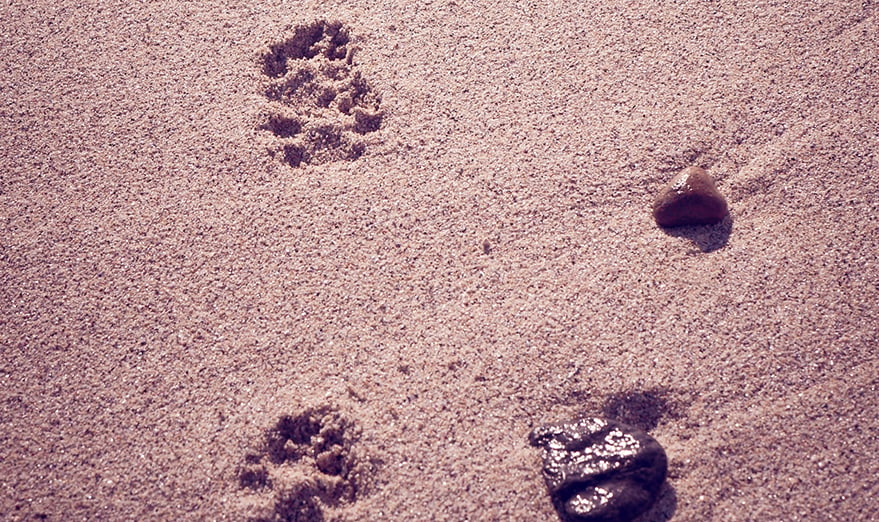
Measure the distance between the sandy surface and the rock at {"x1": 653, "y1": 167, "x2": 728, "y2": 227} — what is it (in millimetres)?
38

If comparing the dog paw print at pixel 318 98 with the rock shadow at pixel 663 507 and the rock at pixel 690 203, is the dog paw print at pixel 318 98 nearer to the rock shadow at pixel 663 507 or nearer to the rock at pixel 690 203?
the rock at pixel 690 203

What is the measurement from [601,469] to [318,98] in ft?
4.56

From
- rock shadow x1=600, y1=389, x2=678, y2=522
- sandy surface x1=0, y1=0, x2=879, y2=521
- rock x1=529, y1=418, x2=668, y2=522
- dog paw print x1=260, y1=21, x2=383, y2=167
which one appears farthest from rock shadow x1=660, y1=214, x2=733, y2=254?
dog paw print x1=260, y1=21, x2=383, y2=167

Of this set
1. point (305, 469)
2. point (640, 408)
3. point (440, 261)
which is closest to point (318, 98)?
point (440, 261)

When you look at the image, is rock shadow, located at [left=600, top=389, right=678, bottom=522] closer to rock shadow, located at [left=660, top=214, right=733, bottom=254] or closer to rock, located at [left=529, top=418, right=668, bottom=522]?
rock, located at [left=529, top=418, right=668, bottom=522]

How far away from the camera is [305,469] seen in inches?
66.2

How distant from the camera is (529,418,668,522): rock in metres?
1.61

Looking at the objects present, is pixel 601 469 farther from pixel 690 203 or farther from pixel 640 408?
pixel 690 203

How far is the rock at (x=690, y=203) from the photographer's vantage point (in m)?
1.95

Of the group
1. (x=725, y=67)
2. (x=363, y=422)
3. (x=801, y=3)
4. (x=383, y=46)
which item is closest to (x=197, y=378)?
(x=363, y=422)

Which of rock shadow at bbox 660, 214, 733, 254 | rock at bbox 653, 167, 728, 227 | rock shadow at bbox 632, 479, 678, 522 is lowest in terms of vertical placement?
rock shadow at bbox 632, 479, 678, 522

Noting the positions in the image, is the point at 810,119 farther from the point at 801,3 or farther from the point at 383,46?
the point at 383,46

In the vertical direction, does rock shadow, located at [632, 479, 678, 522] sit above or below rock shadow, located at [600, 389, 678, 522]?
below

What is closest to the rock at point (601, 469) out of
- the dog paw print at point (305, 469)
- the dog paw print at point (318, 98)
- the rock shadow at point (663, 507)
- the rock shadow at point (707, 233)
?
the rock shadow at point (663, 507)
